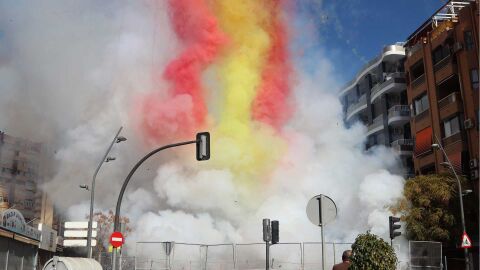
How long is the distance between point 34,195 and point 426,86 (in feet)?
134

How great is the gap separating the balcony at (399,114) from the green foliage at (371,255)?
4251cm

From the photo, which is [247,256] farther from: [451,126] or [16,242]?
[451,126]

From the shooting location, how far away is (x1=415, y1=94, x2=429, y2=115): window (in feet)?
150

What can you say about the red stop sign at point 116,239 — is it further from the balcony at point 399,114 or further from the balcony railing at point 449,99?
the balcony at point 399,114

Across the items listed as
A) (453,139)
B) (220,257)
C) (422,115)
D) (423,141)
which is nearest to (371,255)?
(220,257)

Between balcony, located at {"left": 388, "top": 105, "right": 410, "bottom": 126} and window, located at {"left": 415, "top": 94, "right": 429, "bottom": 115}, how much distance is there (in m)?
3.53

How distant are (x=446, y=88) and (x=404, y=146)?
30.7ft

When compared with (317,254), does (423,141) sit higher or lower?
higher

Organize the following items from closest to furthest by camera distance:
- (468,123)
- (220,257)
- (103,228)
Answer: (220,257) → (468,123) → (103,228)

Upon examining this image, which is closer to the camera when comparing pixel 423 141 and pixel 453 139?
pixel 453 139

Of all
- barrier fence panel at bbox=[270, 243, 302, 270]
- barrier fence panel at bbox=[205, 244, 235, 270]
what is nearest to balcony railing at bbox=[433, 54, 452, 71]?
barrier fence panel at bbox=[270, 243, 302, 270]

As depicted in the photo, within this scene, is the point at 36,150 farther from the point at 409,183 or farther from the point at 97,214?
the point at 409,183

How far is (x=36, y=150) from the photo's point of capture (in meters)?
42.5

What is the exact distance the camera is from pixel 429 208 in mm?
36812
